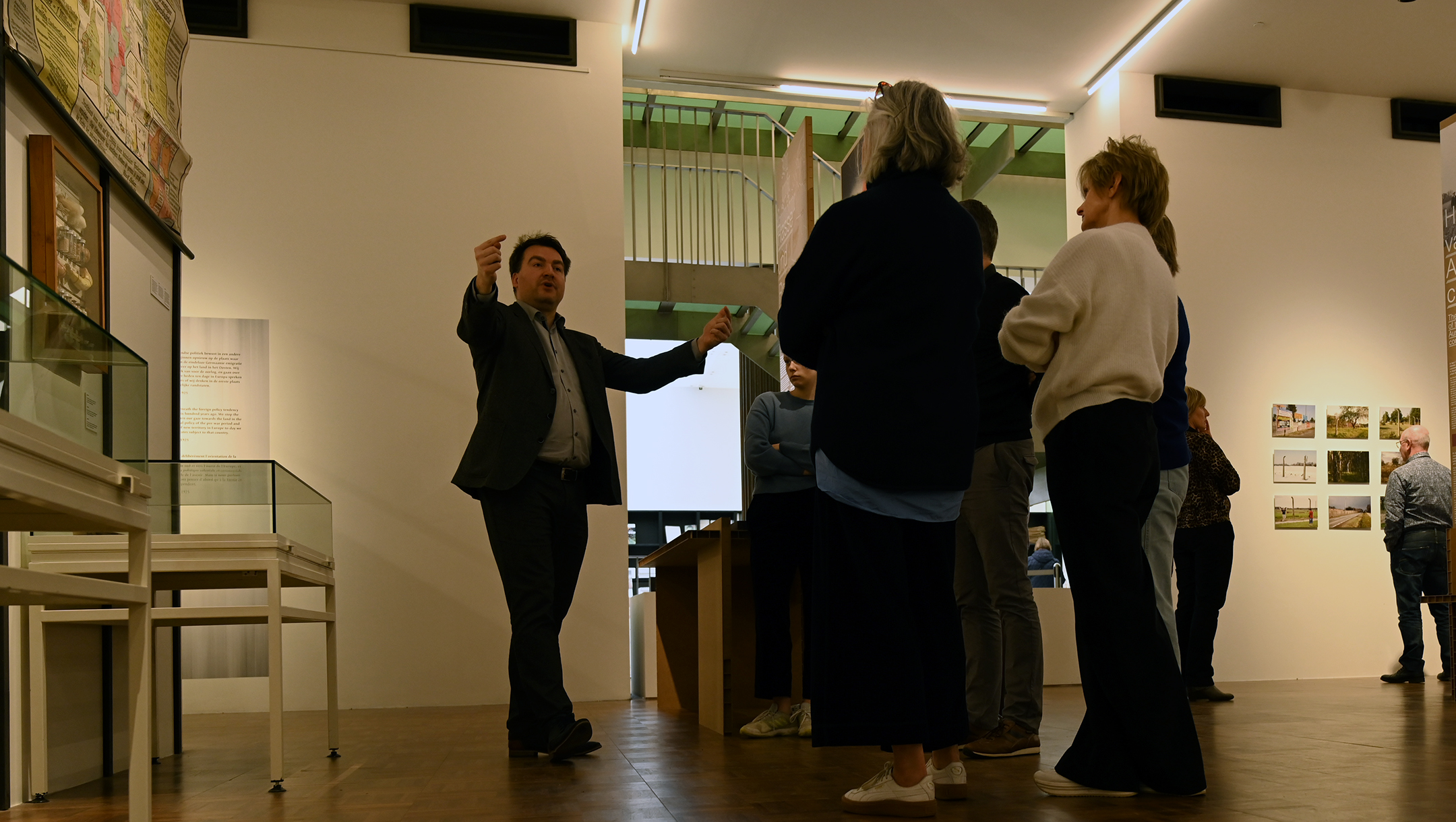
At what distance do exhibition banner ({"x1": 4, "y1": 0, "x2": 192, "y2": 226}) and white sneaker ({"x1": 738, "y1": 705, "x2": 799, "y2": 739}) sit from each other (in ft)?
8.49

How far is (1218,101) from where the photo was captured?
7641 millimetres

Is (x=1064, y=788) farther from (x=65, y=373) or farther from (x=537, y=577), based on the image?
(x=65, y=373)

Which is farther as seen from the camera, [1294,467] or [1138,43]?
[1294,467]

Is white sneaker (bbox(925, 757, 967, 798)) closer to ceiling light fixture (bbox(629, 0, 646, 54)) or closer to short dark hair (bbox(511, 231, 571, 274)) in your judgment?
short dark hair (bbox(511, 231, 571, 274))

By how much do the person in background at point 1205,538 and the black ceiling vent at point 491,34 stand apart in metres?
4.02

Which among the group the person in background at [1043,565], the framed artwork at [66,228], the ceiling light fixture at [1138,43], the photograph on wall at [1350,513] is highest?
the ceiling light fixture at [1138,43]

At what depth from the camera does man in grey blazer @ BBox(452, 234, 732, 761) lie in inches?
122

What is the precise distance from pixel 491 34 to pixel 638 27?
2.87ft

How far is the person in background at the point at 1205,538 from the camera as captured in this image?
536 cm

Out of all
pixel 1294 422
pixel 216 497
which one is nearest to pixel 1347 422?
pixel 1294 422

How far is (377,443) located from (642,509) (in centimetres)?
853

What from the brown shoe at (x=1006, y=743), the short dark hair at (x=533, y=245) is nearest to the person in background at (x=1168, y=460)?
the brown shoe at (x=1006, y=743)

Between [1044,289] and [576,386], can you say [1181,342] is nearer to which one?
[1044,289]

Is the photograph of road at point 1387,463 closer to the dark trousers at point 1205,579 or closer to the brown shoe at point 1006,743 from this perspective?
the dark trousers at point 1205,579
